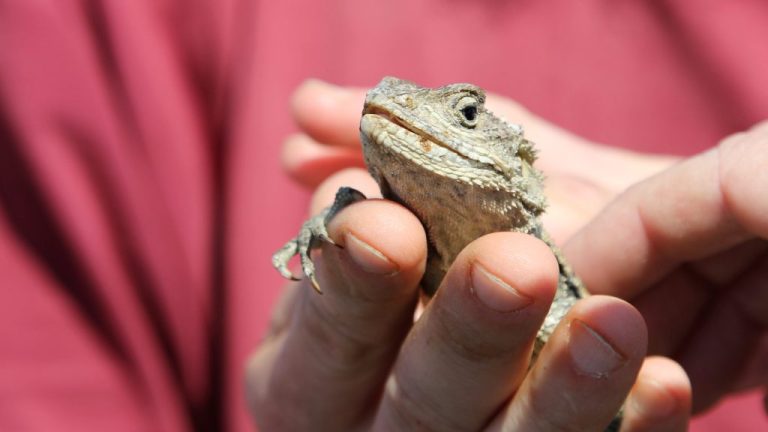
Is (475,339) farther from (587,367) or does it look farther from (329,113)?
(329,113)

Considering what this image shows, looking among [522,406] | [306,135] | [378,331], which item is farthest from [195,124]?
[522,406]

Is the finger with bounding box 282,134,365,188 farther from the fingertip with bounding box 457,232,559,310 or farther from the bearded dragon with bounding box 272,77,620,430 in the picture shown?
the fingertip with bounding box 457,232,559,310

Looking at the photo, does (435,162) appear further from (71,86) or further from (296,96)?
(71,86)

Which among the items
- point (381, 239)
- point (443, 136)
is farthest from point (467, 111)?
point (381, 239)

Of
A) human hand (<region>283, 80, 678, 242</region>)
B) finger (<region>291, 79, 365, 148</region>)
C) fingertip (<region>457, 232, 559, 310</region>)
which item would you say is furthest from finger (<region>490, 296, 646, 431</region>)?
finger (<region>291, 79, 365, 148</region>)

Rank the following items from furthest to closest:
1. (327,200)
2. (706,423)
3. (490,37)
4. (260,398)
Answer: (490,37) → (706,423) → (260,398) → (327,200)
